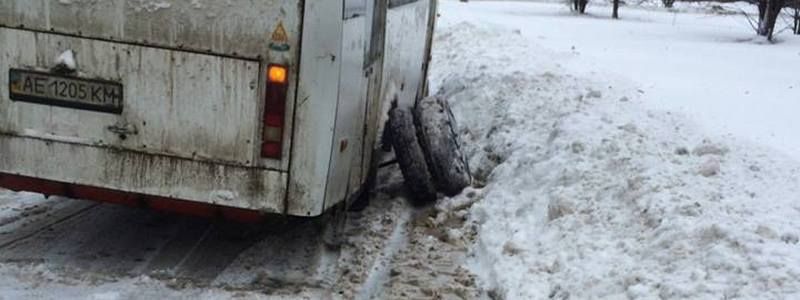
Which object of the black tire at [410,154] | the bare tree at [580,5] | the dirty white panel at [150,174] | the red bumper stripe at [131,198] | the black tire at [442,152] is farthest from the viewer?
the bare tree at [580,5]

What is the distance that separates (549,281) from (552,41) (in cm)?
1314

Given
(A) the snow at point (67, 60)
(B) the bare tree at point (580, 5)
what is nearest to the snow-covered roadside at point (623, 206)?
(A) the snow at point (67, 60)

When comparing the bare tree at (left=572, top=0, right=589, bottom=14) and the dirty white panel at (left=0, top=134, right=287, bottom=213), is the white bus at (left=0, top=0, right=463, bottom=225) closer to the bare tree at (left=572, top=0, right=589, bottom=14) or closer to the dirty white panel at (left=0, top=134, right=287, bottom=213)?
the dirty white panel at (left=0, top=134, right=287, bottom=213)

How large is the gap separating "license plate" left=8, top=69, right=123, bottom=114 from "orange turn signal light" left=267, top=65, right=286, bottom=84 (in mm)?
964

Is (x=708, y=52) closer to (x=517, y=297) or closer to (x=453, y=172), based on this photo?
(x=453, y=172)

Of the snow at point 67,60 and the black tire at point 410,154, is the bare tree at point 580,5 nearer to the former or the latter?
the black tire at point 410,154

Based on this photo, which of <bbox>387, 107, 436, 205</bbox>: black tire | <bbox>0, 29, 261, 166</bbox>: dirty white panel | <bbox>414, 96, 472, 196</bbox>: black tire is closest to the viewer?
<bbox>0, 29, 261, 166</bbox>: dirty white panel

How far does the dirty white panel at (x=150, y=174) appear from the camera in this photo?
223 inches

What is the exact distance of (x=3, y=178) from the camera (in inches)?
236

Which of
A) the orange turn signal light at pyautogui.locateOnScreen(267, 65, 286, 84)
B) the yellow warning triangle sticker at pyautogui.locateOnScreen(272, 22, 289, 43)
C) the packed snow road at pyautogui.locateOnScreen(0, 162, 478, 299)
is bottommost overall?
the packed snow road at pyautogui.locateOnScreen(0, 162, 478, 299)

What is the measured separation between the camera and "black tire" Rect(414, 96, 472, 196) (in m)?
8.23

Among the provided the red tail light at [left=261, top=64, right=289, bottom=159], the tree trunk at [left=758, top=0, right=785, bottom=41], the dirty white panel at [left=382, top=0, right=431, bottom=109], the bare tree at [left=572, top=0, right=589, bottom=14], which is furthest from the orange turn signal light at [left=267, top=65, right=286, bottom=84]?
the bare tree at [left=572, top=0, right=589, bottom=14]

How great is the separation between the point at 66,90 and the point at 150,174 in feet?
2.42

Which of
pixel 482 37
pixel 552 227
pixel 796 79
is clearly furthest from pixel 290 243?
pixel 482 37
